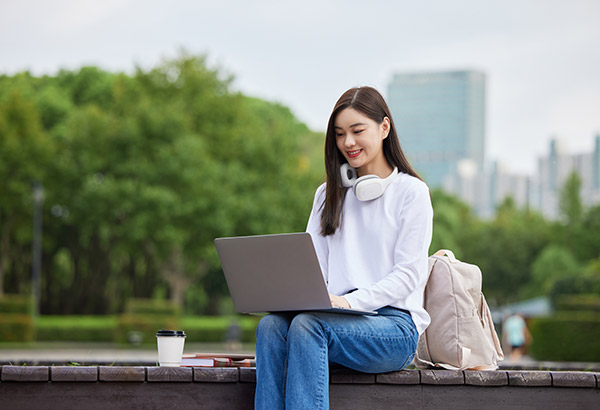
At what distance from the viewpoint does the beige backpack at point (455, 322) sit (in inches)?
157

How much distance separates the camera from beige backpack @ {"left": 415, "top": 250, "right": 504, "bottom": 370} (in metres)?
3.98

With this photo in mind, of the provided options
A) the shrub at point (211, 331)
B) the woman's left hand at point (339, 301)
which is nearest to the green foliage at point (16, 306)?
the shrub at point (211, 331)

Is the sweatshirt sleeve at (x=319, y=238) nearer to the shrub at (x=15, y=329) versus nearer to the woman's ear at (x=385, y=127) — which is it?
the woman's ear at (x=385, y=127)

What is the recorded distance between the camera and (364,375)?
3.78 m

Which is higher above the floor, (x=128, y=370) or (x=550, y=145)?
(x=550, y=145)

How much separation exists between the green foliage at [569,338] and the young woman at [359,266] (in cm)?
1982

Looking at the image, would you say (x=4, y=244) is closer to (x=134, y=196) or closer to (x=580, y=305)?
(x=134, y=196)

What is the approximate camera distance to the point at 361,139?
406 centimetres

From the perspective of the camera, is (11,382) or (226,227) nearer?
(11,382)

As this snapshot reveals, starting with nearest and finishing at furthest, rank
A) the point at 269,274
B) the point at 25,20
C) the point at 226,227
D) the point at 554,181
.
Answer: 1. the point at 269,274
2. the point at 226,227
3. the point at 25,20
4. the point at 554,181

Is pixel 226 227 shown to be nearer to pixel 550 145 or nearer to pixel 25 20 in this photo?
pixel 25 20

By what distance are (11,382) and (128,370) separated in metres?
0.48

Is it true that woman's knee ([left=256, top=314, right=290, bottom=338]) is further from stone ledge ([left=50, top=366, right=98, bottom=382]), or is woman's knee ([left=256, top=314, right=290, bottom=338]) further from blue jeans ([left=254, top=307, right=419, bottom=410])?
stone ledge ([left=50, top=366, right=98, bottom=382])

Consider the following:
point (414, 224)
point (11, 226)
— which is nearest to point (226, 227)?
point (11, 226)
